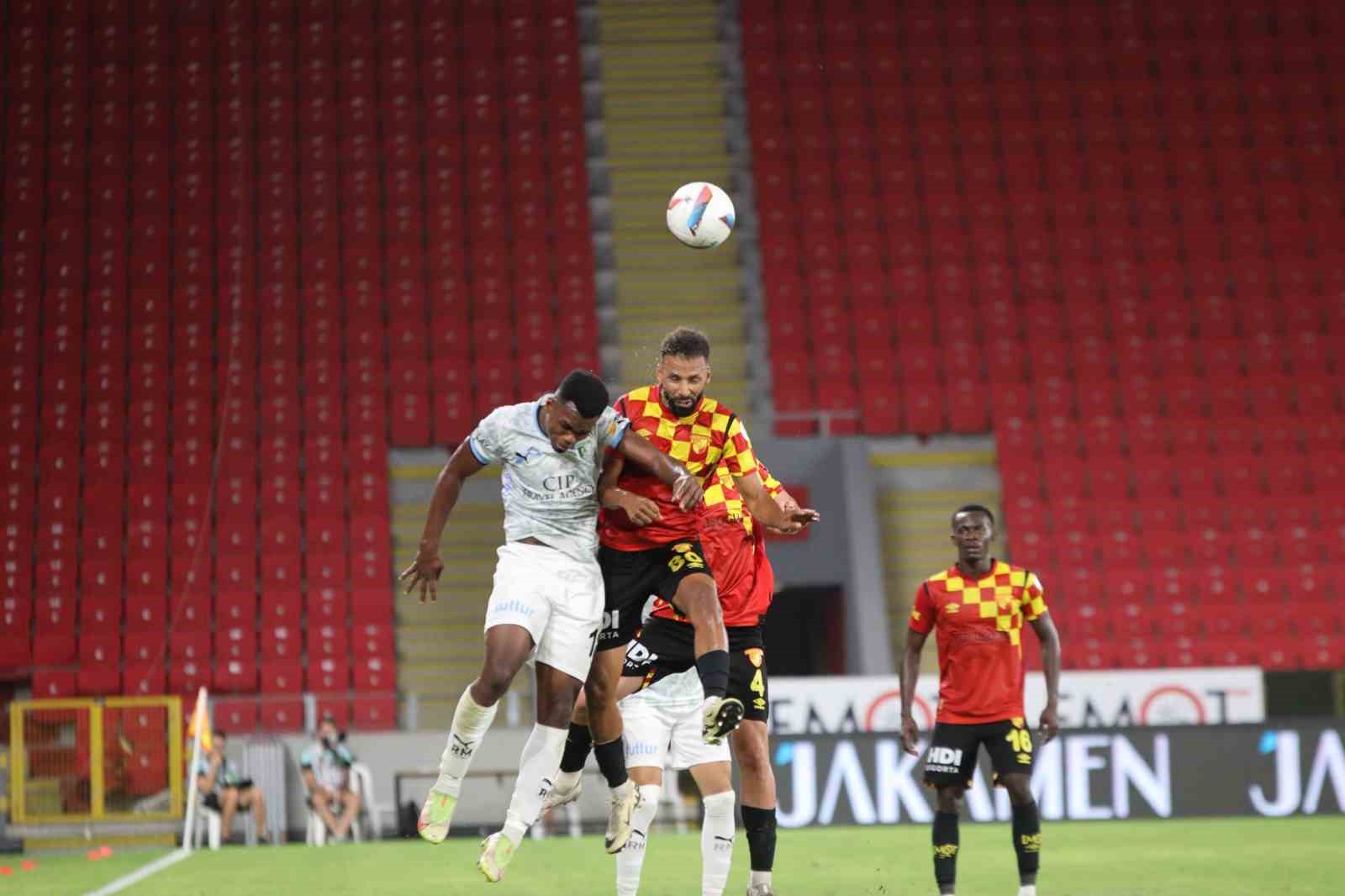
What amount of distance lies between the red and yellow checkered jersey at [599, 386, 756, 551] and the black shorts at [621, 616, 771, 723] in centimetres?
71

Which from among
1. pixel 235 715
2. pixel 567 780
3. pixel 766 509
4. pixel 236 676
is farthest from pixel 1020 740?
pixel 236 676

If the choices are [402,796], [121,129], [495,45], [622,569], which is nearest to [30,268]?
[121,129]

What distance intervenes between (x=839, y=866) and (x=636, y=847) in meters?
3.33

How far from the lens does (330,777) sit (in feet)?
50.0

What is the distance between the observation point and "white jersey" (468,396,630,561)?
266 inches

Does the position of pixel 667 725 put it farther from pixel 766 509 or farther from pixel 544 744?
pixel 766 509

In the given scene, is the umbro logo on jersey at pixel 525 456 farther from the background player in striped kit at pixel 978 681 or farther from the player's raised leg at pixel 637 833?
the background player in striped kit at pixel 978 681

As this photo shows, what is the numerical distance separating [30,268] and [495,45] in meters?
6.19

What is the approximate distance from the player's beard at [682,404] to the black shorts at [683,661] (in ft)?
3.53

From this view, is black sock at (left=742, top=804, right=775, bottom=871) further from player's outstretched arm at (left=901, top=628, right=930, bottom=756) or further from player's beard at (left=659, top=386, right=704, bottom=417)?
player's beard at (left=659, top=386, right=704, bottom=417)

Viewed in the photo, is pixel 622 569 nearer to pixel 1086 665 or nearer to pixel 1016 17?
pixel 1086 665

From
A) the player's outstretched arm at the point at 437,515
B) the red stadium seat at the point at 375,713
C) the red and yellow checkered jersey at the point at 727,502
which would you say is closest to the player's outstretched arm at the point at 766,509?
the red and yellow checkered jersey at the point at 727,502

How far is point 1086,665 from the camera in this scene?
57.1ft

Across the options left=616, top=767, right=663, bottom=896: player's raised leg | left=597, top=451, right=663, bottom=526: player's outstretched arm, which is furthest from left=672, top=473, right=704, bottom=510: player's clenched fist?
left=616, top=767, right=663, bottom=896: player's raised leg
